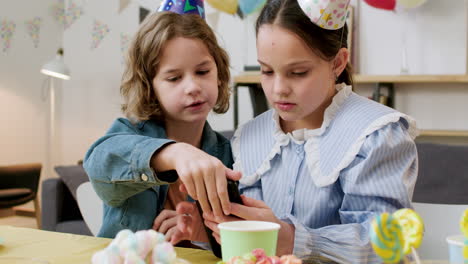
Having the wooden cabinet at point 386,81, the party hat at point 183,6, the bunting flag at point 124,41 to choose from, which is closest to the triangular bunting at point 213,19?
the wooden cabinet at point 386,81

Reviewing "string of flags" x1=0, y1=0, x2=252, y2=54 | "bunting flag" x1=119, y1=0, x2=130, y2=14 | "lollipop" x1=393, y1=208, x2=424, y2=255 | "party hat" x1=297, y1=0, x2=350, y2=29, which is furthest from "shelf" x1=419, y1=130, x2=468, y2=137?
"bunting flag" x1=119, y1=0, x2=130, y2=14

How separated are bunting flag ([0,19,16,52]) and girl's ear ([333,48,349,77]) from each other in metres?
4.95

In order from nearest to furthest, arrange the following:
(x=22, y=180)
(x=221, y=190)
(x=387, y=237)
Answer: (x=387, y=237), (x=221, y=190), (x=22, y=180)

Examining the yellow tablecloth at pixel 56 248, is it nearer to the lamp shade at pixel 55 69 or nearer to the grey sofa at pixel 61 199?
the grey sofa at pixel 61 199

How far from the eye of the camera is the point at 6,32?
18.0 feet

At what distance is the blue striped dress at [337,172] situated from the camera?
3.21 ft

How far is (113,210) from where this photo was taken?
4.00ft

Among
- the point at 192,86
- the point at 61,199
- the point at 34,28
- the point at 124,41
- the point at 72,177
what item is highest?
the point at 34,28

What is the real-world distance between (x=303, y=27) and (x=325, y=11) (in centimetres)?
5

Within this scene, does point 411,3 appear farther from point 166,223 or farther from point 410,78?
point 166,223

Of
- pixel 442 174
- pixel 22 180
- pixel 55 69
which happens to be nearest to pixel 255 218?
pixel 442 174

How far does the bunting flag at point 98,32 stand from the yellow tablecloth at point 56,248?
14.9ft

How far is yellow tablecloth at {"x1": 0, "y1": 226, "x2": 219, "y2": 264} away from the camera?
0.94 meters

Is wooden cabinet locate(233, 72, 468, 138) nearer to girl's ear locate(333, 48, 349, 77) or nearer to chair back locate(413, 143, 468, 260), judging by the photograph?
chair back locate(413, 143, 468, 260)
